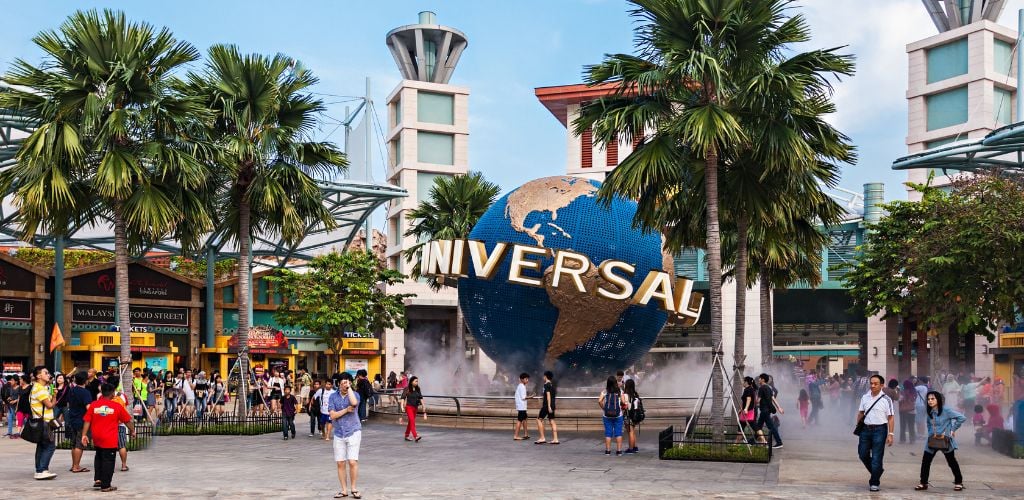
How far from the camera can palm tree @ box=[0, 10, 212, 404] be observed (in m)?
20.3

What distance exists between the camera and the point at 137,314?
177 ft

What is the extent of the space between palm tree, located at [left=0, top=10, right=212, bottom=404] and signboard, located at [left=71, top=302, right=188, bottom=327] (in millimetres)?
31750

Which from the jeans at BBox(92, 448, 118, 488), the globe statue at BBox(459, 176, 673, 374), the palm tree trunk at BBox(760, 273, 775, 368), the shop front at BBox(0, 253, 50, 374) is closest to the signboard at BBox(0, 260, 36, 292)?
the shop front at BBox(0, 253, 50, 374)

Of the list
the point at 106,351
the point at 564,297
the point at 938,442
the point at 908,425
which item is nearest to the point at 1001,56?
the point at 908,425

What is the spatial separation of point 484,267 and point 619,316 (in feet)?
11.7

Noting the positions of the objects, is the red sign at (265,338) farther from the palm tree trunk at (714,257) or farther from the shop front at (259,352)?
the palm tree trunk at (714,257)

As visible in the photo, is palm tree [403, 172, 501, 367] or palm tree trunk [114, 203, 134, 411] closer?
palm tree trunk [114, 203, 134, 411]

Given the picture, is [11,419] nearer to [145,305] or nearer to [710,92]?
[710,92]

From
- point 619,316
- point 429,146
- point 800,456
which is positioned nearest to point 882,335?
point 429,146

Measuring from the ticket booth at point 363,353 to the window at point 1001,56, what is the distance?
43.3m

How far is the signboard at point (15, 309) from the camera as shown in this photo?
47.4 meters

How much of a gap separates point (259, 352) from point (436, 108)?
82.7 feet

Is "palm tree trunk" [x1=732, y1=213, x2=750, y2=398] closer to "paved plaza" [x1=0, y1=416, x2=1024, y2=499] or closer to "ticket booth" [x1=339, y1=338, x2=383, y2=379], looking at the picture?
"paved plaza" [x1=0, y1=416, x2=1024, y2=499]

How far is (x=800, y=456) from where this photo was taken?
18922 millimetres
